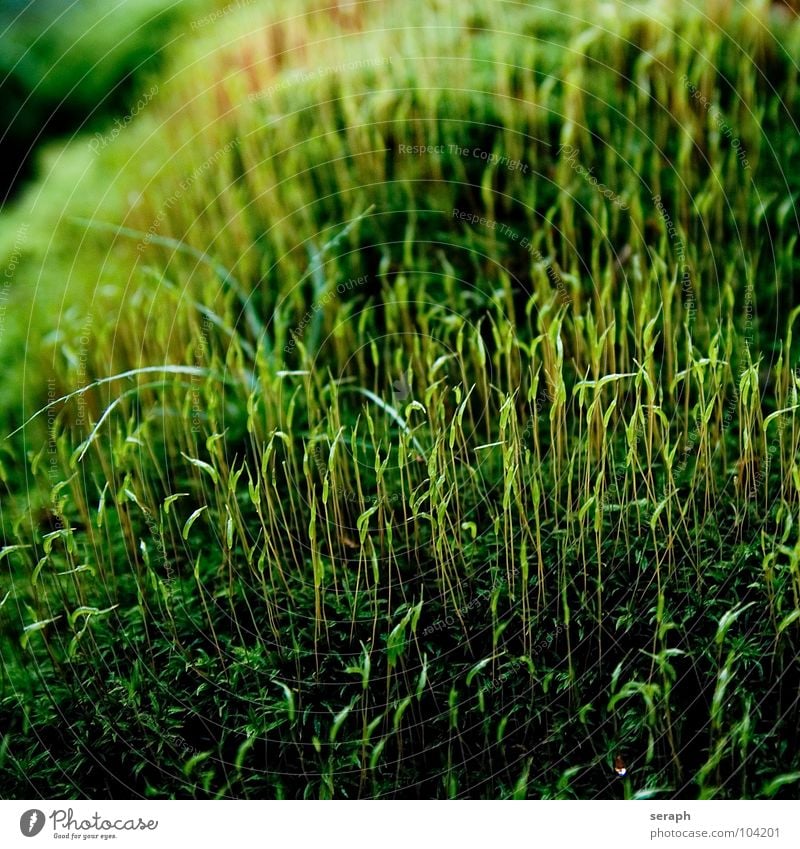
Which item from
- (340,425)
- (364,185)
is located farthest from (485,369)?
(364,185)

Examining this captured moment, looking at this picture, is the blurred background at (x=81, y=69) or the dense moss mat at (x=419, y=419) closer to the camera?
the dense moss mat at (x=419, y=419)

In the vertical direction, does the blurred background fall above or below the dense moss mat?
above

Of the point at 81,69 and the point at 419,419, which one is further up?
the point at 81,69

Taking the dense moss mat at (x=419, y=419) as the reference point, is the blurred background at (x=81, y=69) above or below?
above

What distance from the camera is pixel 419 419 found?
843 millimetres

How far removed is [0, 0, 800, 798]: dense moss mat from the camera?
2.43 feet

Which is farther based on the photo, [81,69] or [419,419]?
[81,69]

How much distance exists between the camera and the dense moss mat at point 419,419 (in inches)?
29.1

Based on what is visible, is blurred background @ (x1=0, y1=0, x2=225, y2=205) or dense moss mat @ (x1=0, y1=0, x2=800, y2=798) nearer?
dense moss mat @ (x1=0, y1=0, x2=800, y2=798)

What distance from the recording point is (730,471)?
0.79 m

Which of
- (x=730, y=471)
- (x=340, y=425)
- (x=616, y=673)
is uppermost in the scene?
(x=340, y=425)
